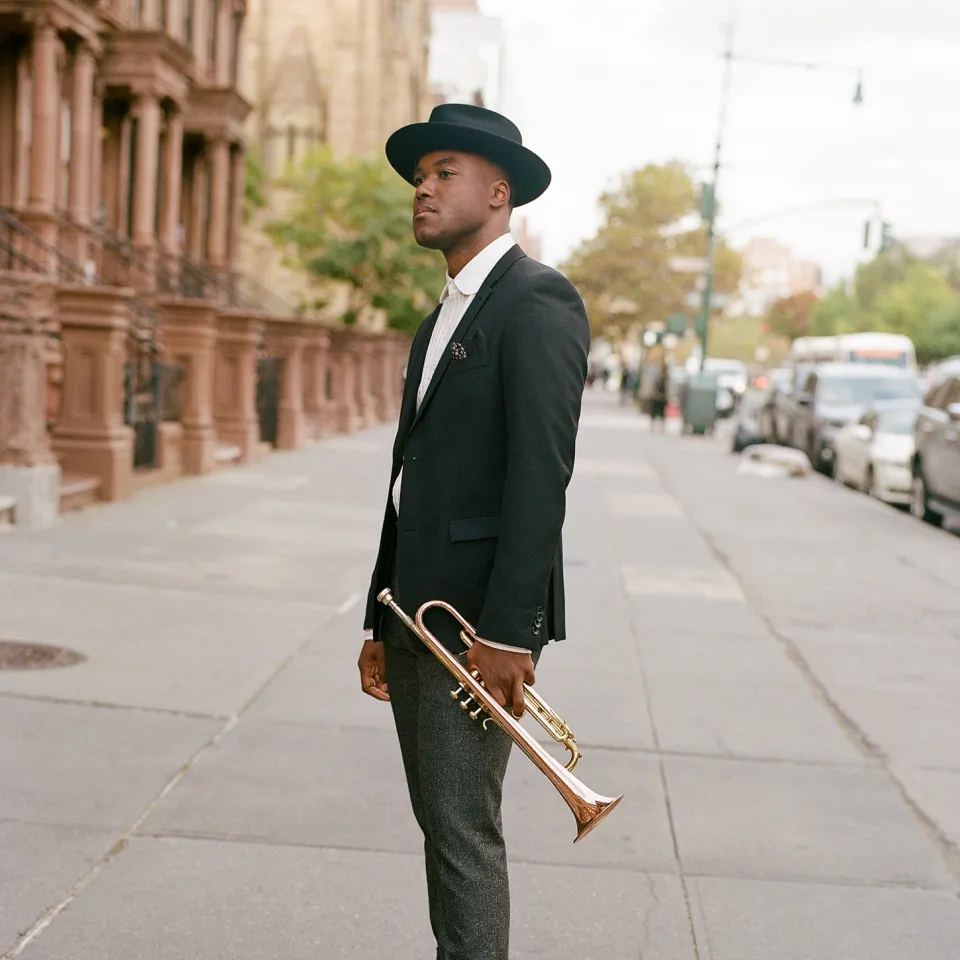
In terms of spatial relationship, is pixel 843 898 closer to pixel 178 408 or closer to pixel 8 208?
pixel 178 408

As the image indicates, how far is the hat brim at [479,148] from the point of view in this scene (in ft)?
9.86

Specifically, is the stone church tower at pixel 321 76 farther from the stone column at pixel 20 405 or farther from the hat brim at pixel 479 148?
the hat brim at pixel 479 148

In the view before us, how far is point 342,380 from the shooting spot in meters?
29.2

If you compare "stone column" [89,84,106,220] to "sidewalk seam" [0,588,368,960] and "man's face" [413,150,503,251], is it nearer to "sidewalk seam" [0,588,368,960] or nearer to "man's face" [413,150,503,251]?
"sidewalk seam" [0,588,368,960]

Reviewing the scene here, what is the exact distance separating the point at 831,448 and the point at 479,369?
23437 millimetres

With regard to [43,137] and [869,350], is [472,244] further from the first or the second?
[869,350]

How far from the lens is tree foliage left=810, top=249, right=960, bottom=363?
102 m

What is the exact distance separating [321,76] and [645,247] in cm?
2358

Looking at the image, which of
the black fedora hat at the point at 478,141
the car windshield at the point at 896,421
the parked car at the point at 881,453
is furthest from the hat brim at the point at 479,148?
the car windshield at the point at 896,421

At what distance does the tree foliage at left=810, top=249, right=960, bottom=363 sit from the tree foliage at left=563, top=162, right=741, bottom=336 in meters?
22.5

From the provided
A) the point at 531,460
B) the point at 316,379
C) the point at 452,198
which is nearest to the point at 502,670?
the point at 531,460

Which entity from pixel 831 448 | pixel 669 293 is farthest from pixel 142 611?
pixel 669 293

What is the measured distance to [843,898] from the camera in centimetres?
458

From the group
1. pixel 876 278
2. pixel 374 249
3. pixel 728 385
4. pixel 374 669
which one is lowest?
pixel 728 385
